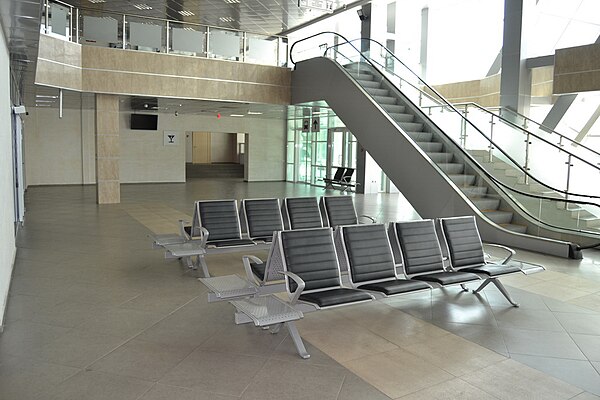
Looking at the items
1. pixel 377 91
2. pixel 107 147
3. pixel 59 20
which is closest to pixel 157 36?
pixel 59 20

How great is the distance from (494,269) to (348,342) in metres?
2.09

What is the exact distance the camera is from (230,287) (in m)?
5.06

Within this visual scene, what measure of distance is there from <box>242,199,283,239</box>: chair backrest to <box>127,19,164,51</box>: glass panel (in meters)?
8.27

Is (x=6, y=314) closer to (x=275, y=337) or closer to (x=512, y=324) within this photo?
(x=275, y=337)

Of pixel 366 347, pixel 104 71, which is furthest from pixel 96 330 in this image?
pixel 104 71

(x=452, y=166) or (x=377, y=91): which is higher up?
(x=377, y=91)

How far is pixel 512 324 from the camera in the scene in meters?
5.21

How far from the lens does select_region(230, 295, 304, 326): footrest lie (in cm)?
412

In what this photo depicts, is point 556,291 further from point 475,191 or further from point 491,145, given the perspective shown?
point 491,145

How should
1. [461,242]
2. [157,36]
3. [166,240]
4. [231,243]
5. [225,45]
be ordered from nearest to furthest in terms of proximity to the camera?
1. [461,242]
2. [231,243]
3. [166,240]
4. [157,36]
5. [225,45]

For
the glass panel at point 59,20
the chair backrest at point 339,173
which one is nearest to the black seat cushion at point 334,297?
the glass panel at point 59,20

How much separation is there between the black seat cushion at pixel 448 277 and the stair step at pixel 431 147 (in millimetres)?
5987

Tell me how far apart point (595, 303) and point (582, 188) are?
4.07m

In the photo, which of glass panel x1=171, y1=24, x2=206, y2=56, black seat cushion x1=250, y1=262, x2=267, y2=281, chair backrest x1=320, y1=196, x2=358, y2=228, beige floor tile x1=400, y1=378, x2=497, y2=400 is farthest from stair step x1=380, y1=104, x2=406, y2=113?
beige floor tile x1=400, y1=378, x2=497, y2=400
